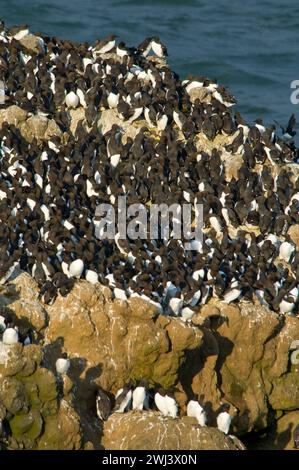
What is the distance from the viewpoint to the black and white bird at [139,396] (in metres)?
16.3

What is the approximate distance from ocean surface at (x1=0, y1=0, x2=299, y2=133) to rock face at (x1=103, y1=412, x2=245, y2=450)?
21.3 m

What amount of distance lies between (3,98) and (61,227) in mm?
4415

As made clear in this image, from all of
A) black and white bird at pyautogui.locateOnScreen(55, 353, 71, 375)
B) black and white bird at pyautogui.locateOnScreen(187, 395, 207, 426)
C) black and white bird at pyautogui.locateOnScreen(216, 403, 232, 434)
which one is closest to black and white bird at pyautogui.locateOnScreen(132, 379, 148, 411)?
black and white bird at pyautogui.locateOnScreen(187, 395, 207, 426)

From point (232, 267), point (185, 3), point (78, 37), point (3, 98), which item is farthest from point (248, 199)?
point (185, 3)

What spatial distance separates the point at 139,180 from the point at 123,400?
493 centimetres

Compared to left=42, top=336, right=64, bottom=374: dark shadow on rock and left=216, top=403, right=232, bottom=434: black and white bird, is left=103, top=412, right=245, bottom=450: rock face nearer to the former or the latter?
→ left=216, top=403, right=232, bottom=434: black and white bird

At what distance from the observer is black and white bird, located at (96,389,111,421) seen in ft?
53.5

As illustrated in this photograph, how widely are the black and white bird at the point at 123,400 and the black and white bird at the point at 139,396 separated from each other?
0.24 feet

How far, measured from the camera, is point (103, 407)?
53.6 ft

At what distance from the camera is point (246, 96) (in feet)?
123

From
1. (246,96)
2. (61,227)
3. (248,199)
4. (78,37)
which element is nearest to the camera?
(61,227)

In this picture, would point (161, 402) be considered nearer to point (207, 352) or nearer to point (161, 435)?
point (161, 435)

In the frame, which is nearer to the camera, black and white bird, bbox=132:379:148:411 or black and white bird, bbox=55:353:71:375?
black and white bird, bbox=55:353:71:375
